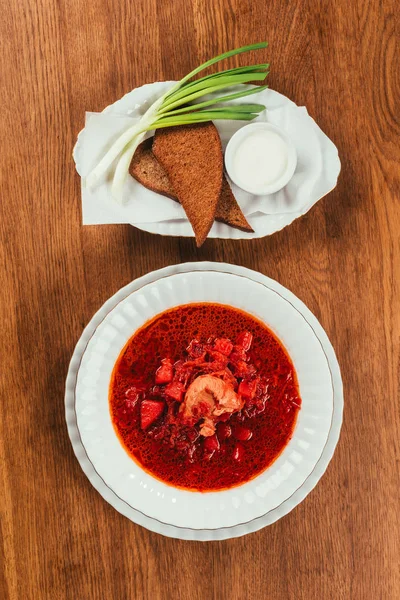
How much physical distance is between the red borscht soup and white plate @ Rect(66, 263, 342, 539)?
38mm

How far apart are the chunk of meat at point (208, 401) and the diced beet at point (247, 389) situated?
2cm

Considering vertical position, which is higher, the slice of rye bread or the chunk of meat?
the slice of rye bread

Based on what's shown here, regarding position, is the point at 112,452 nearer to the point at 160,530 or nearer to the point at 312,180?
the point at 160,530

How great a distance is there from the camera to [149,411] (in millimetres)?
2137

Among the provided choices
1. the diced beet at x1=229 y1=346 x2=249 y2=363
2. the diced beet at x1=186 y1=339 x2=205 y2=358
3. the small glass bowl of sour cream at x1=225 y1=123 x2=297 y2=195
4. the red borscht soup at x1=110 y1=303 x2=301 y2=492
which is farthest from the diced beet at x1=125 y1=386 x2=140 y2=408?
the small glass bowl of sour cream at x1=225 y1=123 x2=297 y2=195

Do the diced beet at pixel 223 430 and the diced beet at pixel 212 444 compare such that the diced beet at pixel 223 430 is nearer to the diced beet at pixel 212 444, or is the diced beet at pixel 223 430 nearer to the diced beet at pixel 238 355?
the diced beet at pixel 212 444

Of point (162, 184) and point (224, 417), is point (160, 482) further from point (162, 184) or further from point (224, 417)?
point (162, 184)

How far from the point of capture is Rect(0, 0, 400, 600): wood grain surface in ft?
7.32

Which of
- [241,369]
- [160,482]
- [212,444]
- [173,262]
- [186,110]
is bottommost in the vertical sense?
[160,482]

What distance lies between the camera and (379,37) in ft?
7.40

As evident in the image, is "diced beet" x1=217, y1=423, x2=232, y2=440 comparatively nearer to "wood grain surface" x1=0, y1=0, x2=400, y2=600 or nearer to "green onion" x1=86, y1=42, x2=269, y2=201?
"wood grain surface" x1=0, y1=0, x2=400, y2=600

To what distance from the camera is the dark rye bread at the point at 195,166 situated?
6.80 feet

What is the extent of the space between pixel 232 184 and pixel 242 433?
939 mm

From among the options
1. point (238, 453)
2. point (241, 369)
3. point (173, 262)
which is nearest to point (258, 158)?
point (173, 262)
